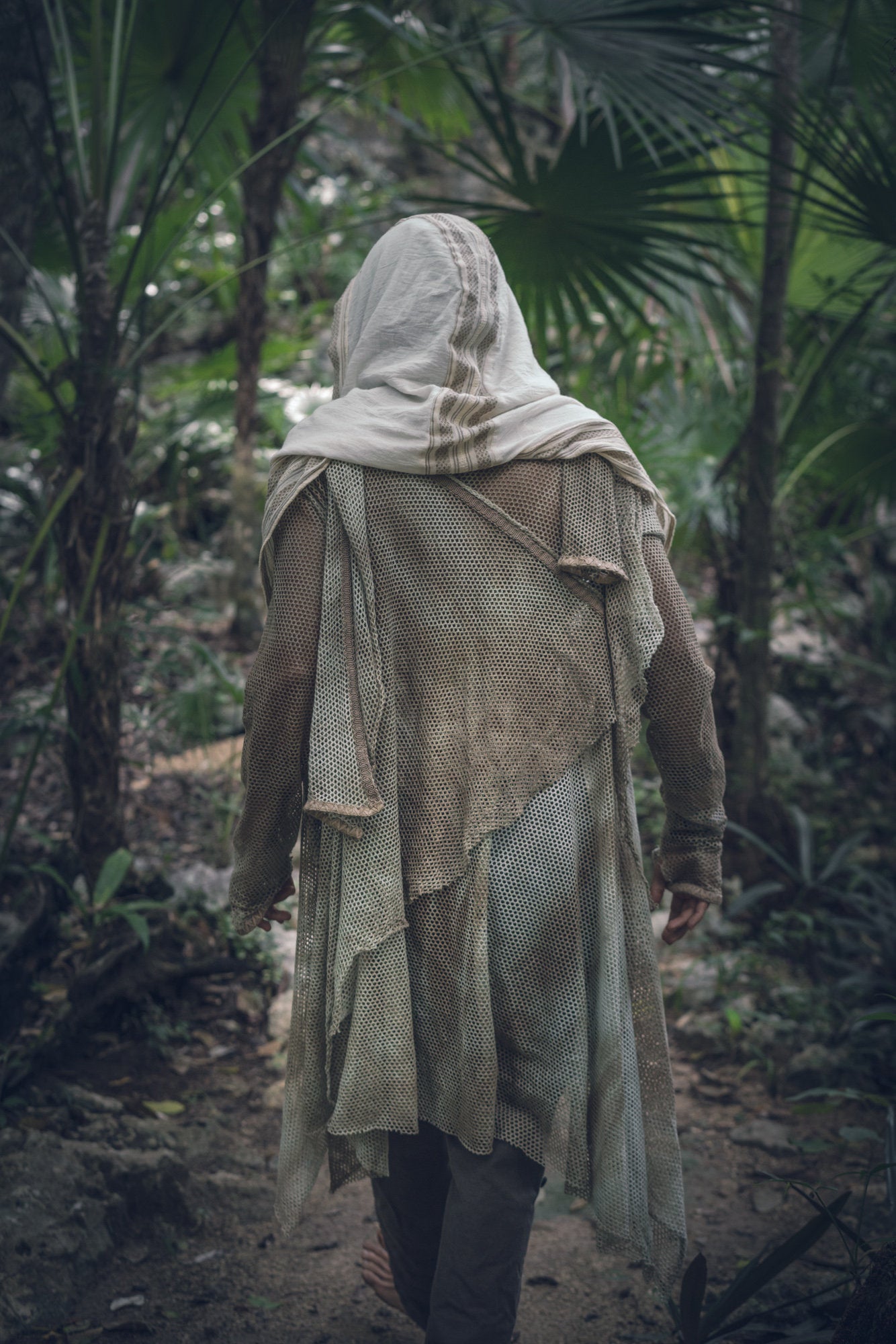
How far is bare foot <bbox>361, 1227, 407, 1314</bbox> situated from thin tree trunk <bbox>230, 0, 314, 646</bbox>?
320 centimetres

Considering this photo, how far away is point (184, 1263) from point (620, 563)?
5.55ft

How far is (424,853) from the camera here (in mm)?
1363

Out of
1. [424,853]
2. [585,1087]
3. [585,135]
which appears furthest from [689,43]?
[585,1087]

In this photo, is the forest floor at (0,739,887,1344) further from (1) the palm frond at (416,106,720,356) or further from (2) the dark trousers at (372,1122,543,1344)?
(1) the palm frond at (416,106,720,356)

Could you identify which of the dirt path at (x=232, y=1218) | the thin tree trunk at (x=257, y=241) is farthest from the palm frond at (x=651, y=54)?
the dirt path at (x=232, y=1218)

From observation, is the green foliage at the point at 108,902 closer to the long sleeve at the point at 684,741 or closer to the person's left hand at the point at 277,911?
the person's left hand at the point at 277,911

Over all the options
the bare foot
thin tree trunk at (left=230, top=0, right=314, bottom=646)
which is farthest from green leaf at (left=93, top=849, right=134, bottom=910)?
thin tree trunk at (left=230, top=0, right=314, bottom=646)

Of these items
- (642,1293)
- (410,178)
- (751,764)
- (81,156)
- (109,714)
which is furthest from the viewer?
(410,178)

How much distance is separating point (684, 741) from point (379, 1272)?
48.8 inches

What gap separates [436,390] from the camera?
130cm

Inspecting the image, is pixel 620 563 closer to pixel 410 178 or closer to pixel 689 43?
pixel 689 43

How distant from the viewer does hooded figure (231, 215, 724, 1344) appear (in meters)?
1.33

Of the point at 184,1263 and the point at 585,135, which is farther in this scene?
the point at 585,135

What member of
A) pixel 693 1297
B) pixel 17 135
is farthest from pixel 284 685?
pixel 17 135
